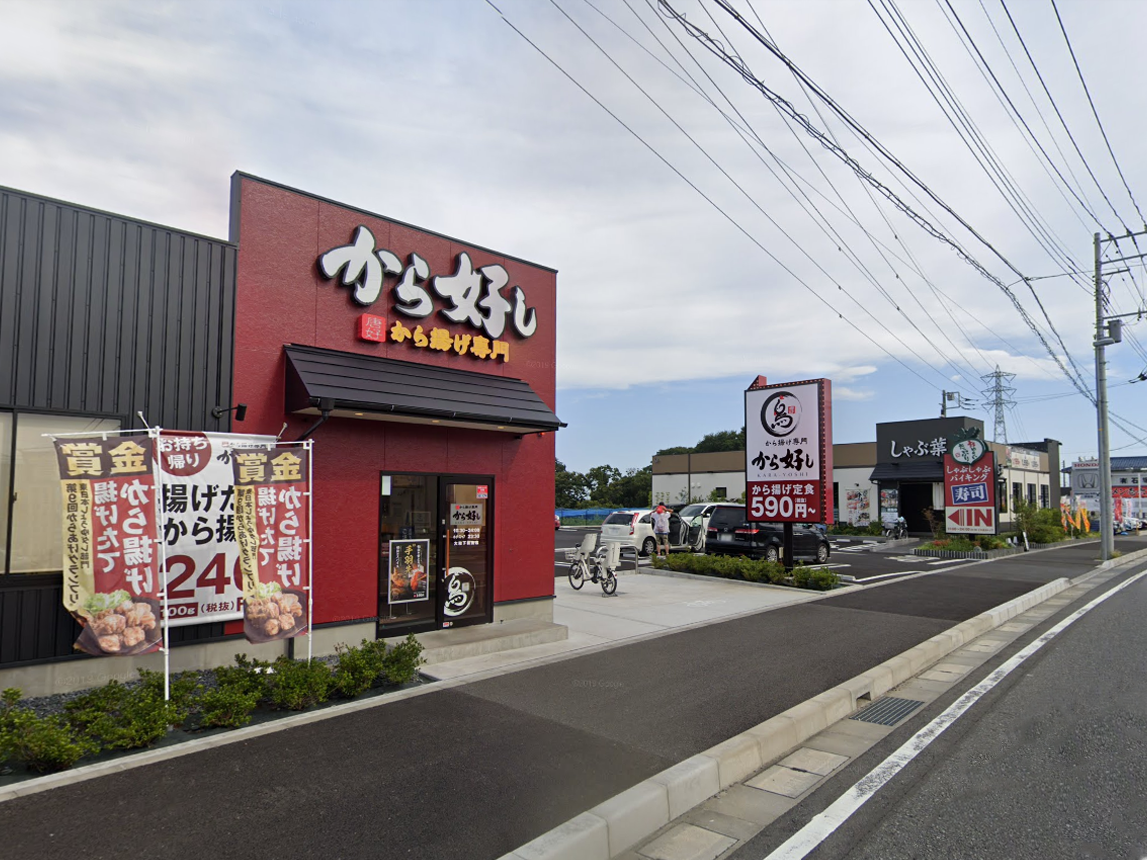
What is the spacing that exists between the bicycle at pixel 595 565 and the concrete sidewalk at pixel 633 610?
223 millimetres

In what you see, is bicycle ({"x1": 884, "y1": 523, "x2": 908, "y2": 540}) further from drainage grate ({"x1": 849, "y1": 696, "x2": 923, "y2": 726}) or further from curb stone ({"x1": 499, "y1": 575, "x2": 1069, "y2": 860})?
drainage grate ({"x1": 849, "y1": 696, "x2": 923, "y2": 726})

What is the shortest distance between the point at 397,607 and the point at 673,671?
3424mm

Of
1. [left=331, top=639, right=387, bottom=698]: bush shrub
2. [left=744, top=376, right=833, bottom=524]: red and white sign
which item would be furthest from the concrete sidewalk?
[left=744, top=376, right=833, bottom=524]: red and white sign

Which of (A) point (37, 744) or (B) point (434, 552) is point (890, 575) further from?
(A) point (37, 744)

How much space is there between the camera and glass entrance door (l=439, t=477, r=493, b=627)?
8.98 m

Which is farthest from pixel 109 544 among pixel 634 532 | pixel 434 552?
pixel 634 532

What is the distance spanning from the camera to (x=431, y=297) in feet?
29.6

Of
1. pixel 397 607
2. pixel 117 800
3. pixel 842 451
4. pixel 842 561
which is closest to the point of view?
pixel 117 800

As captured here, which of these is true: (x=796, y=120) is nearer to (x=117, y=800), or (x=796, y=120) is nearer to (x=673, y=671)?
(x=673, y=671)

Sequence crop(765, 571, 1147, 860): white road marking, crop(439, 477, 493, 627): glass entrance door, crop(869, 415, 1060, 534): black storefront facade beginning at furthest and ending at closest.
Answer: crop(869, 415, 1060, 534): black storefront facade
crop(439, 477, 493, 627): glass entrance door
crop(765, 571, 1147, 860): white road marking

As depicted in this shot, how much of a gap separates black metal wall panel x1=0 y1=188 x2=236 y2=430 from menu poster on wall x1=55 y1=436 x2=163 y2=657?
855mm

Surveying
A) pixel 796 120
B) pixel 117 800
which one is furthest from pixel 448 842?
pixel 796 120

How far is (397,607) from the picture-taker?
27.7 feet

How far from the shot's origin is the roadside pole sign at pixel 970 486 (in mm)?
22562
